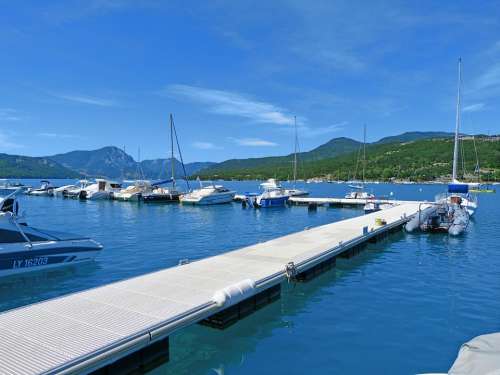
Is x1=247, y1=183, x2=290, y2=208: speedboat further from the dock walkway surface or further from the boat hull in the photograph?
the dock walkway surface

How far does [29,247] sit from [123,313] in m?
10.2

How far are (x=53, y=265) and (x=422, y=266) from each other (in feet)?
65.0

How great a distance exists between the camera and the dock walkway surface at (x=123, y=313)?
7582 mm

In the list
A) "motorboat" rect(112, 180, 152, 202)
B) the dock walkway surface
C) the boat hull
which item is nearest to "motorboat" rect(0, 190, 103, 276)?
the boat hull

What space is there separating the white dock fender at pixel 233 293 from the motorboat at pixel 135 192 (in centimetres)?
5895

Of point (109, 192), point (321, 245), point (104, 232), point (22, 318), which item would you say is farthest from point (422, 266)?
point (109, 192)

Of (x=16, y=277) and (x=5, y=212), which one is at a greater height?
(x=5, y=212)

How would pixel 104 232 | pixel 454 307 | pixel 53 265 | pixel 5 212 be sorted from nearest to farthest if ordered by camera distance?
pixel 454 307
pixel 5 212
pixel 53 265
pixel 104 232

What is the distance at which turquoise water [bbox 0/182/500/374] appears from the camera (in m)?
10.2

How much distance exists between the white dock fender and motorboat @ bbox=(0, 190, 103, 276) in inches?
438

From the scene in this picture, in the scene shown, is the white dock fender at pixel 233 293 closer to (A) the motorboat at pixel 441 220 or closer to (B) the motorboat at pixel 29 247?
(B) the motorboat at pixel 29 247

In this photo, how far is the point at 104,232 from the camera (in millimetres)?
33219

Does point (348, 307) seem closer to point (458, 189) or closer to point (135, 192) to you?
point (458, 189)

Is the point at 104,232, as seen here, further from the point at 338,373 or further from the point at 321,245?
the point at 338,373
